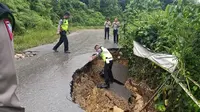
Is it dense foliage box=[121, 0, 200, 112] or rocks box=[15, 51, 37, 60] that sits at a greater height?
dense foliage box=[121, 0, 200, 112]

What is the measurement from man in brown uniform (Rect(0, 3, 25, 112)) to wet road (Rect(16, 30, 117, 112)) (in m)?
4.47

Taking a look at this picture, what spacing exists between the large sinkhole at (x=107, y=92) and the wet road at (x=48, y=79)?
0.31 meters

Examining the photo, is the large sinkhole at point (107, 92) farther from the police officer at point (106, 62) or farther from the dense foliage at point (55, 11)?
the dense foliage at point (55, 11)

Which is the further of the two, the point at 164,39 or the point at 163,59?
the point at 164,39

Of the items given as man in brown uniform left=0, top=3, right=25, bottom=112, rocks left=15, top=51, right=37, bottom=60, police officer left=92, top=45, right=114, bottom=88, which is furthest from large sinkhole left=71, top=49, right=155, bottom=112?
man in brown uniform left=0, top=3, right=25, bottom=112

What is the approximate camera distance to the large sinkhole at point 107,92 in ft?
24.7

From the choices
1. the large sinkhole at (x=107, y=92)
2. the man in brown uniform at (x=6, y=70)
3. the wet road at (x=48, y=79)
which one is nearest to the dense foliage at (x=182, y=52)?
the large sinkhole at (x=107, y=92)

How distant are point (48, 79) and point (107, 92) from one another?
176 centimetres

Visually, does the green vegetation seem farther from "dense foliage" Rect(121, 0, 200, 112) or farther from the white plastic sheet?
the white plastic sheet

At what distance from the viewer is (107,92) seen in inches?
351

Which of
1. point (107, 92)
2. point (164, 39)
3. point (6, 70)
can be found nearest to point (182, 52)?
point (164, 39)

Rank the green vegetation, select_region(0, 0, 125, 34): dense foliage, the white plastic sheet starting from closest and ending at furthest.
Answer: the green vegetation → the white plastic sheet → select_region(0, 0, 125, 34): dense foliage

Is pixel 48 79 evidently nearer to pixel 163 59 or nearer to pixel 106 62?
pixel 106 62

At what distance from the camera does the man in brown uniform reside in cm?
124
